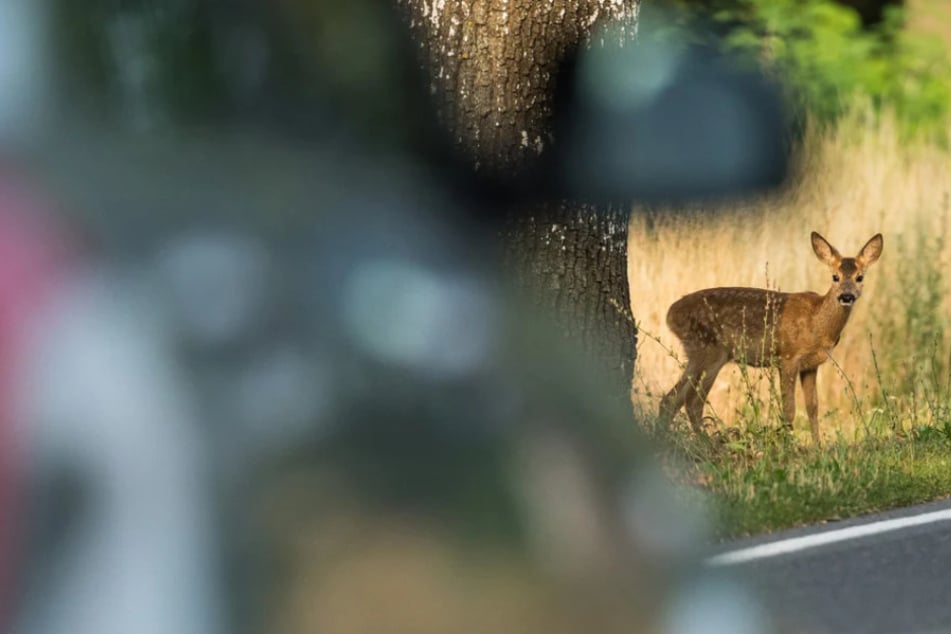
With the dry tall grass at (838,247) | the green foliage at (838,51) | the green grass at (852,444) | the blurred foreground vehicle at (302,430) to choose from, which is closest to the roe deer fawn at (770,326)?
the green grass at (852,444)

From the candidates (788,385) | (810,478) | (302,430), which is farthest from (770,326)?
(302,430)

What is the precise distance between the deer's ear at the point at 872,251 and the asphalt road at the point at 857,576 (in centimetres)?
301

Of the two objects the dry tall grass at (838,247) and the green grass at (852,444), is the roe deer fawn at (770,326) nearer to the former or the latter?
the green grass at (852,444)

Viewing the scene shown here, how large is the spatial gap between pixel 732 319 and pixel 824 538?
11.0 feet

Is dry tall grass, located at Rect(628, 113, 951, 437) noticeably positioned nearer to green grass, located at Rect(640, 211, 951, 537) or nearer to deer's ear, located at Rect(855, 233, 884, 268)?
green grass, located at Rect(640, 211, 951, 537)

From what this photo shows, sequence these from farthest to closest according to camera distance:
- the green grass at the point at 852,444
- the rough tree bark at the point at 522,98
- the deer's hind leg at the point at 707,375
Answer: the deer's hind leg at the point at 707,375 < the rough tree bark at the point at 522,98 < the green grass at the point at 852,444

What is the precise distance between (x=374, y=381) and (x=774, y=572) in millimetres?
4192

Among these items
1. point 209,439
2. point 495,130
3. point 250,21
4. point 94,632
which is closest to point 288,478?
point 209,439

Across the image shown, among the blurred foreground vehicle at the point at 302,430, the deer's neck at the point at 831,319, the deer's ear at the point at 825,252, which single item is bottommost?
the deer's neck at the point at 831,319

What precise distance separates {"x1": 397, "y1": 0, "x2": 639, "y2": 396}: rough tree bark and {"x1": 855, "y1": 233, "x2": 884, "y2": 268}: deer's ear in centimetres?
206

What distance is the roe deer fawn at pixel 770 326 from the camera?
10508 mm

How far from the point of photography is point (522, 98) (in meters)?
8.73

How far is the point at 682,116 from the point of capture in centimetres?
1717

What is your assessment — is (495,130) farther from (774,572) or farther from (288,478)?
(288,478)
